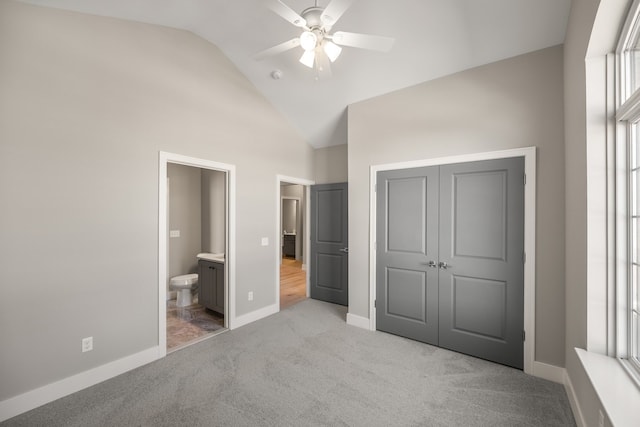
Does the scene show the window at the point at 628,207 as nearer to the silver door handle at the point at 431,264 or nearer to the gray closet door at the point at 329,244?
the silver door handle at the point at 431,264

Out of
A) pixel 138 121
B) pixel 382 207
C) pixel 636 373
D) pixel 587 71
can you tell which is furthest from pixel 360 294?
pixel 138 121

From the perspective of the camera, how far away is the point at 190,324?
3479 mm

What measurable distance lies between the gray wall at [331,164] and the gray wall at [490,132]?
0.91m

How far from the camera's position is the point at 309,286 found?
472 centimetres

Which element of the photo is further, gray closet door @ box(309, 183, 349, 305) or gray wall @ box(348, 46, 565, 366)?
gray closet door @ box(309, 183, 349, 305)

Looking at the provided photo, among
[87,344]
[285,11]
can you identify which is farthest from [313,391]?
[285,11]

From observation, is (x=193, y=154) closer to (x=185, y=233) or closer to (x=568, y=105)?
(x=185, y=233)

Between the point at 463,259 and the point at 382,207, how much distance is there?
3.41 ft

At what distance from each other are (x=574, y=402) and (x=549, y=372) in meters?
0.46

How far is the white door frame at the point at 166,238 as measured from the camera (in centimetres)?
269

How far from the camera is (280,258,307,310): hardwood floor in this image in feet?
14.9

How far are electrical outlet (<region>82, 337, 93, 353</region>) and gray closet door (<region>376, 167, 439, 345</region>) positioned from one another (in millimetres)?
2842

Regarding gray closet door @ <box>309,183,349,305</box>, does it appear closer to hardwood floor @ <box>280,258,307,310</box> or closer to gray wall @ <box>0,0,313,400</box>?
hardwood floor @ <box>280,258,307,310</box>

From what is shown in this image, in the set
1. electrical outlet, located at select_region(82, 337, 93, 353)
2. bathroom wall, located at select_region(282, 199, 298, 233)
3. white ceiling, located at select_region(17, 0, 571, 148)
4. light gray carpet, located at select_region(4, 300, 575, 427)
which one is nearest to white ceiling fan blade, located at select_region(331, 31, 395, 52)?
white ceiling, located at select_region(17, 0, 571, 148)
